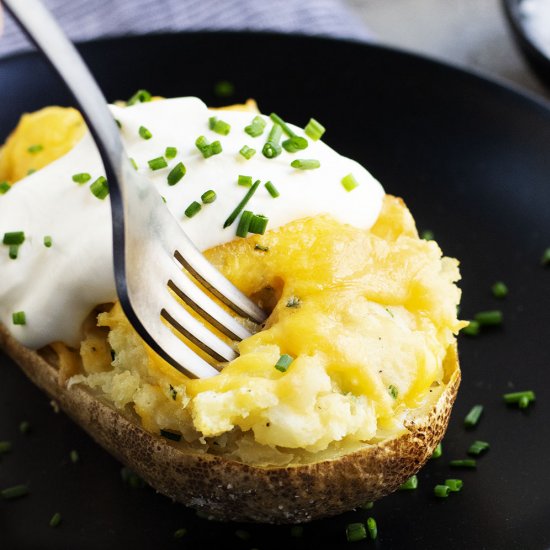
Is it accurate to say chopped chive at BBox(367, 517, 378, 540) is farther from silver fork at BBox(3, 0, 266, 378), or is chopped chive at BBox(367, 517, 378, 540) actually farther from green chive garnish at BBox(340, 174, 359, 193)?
green chive garnish at BBox(340, 174, 359, 193)

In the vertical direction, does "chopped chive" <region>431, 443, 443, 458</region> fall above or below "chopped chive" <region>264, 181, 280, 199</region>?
below

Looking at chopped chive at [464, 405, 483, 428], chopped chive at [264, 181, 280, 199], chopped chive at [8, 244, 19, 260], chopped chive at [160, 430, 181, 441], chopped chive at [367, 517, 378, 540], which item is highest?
chopped chive at [8, 244, 19, 260]

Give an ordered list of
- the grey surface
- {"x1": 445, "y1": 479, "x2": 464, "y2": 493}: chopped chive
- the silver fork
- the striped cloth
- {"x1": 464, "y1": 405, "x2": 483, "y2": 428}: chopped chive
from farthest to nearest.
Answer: the grey surface, the striped cloth, {"x1": 464, "y1": 405, "x2": 483, "y2": 428}: chopped chive, {"x1": 445, "y1": 479, "x2": 464, "y2": 493}: chopped chive, the silver fork

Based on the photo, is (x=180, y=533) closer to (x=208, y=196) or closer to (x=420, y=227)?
(x=208, y=196)

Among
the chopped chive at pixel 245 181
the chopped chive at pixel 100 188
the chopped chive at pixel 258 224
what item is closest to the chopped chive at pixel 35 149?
the chopped chive at pixel 100 188

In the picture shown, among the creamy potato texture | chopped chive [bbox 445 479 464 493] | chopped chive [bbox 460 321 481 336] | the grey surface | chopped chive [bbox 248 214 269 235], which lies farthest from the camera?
the grey surface

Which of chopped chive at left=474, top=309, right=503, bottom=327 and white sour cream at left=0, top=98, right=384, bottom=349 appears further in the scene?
chopped chive at left=474, top=309, right=503, bottom=327

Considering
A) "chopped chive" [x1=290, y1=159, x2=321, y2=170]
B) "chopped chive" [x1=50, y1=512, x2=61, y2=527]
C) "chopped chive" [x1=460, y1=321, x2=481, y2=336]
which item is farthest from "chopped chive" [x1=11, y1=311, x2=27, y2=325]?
"chopped chive" [x1=460, y1=321, x2=481, y2=336]
